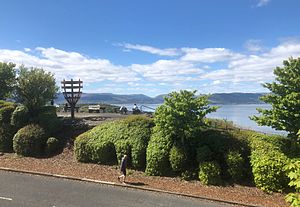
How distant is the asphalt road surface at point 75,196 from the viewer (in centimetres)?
1445

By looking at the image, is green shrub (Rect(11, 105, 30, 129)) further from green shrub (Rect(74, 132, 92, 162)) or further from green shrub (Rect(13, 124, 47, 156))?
green shrub (Rect(74, 132, 92, 162))

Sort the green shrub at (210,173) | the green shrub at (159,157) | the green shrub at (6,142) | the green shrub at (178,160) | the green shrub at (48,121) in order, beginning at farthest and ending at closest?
1. the green shrub at (48,121)
2. the green shrub at (6,142)
3. the green shrub at (159,157)
4. the green shrub at (178,160)
5. the green shrub at (210,173)

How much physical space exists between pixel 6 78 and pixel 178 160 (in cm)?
2145

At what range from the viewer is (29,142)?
24172mm

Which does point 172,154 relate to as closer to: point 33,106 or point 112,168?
point 112,168

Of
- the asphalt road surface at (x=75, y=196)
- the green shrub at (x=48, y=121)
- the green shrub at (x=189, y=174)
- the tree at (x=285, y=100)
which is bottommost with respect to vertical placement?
the asphalt road surface at (x=75, y=196)

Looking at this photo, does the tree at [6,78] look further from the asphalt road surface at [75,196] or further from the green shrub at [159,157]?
the green shrub at [159,157]

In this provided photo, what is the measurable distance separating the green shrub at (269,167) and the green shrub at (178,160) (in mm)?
3917

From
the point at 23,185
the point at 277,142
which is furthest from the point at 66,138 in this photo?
the point at 277,142

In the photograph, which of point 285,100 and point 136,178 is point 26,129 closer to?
point 136,178

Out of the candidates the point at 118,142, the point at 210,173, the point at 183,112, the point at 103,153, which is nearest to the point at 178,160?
the point at 210,173

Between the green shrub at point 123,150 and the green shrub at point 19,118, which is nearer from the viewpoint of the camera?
the green shrub at point 123,150

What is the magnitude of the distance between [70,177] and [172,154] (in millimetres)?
6212

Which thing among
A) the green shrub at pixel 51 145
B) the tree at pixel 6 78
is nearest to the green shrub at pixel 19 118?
the green shrub at pixel 51 145
